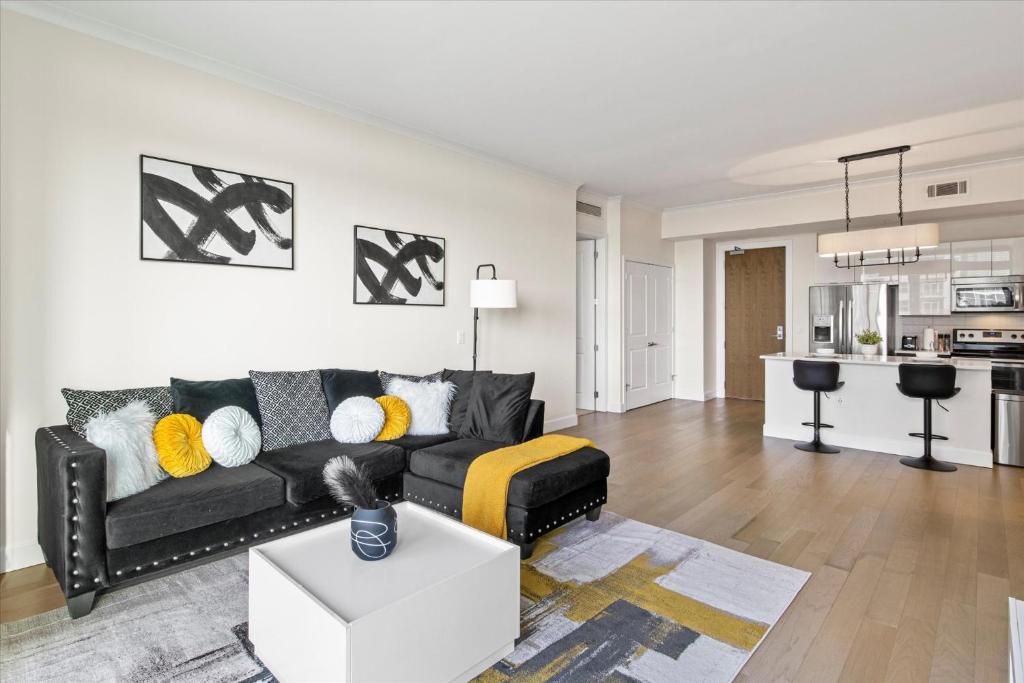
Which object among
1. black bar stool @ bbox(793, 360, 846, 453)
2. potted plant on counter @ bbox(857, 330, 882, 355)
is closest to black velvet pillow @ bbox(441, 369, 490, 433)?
black bar stool @ bbox(793, 360, 846, 453)

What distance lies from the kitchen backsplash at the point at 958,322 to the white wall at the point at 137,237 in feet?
18.3

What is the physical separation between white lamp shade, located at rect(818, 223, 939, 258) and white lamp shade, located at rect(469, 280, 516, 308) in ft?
10.8

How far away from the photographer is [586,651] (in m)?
2.05

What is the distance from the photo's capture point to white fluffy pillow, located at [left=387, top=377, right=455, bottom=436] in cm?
375

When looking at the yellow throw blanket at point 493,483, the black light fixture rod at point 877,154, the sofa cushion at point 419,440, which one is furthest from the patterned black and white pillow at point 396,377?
the black light fixture rod at point 877,154

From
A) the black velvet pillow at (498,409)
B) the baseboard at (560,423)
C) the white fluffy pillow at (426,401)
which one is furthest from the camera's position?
the baseboard at (560,423)

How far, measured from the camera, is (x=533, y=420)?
11.9ft

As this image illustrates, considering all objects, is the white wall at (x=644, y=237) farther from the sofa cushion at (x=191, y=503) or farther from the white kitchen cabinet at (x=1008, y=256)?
the sofa cushion at (x=191, y=503)

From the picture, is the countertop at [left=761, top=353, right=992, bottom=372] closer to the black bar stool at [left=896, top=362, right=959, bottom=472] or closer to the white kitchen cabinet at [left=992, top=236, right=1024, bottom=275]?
the black bar stool at [left=896, top=362, right=959, bottom=472]

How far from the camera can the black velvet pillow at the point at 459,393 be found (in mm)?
3828

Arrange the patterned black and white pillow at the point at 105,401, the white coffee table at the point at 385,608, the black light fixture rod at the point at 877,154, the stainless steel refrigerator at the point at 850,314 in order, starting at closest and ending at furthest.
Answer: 1. the white coffee table at the point at 385,608
2. the patterned black and white pillow at the point at 105,401
3. the black light fixture rod at the point at 877,154
4. the stainless steel refrigerator at the point at 850,314

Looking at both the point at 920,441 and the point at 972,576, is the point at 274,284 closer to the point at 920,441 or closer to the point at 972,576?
the point at 972,576

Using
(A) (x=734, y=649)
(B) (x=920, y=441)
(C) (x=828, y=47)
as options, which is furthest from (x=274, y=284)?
(B) (x=920, y=441)

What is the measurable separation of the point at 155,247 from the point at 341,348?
1.35m
